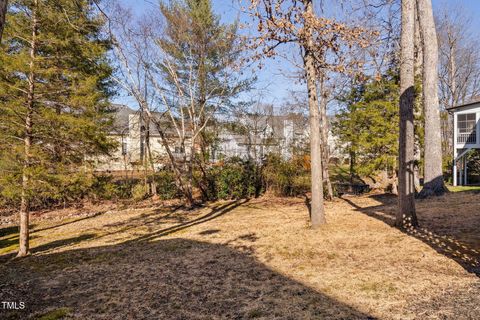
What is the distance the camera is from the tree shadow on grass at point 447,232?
3.67 meters

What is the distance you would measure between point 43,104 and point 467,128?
735 inches

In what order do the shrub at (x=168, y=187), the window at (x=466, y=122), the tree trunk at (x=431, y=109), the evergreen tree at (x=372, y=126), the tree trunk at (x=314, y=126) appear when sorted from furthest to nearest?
the window at (x=466, y=122) < the shrub at (x=168, y=187) < the evergreen tree at (x=372, y=126) < the tree trunk at (x=431, y=109) < the tree trunk at (x=314, y=126)

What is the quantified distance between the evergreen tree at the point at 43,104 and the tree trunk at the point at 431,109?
9.41m

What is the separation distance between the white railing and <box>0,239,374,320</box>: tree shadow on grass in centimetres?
1581

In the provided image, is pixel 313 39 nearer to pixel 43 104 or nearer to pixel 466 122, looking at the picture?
pixel 43 104

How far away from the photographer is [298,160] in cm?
1238

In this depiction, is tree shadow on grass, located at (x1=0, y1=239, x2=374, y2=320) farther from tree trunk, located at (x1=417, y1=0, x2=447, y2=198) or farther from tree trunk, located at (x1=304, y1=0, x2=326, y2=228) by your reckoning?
tree trunk, located at (x1=417, y1=0, x2=447, y2=198)

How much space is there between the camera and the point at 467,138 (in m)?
15.0

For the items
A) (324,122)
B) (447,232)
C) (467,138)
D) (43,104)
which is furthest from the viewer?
(467,138)

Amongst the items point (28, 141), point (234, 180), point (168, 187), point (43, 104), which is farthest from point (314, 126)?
point (168, 187)

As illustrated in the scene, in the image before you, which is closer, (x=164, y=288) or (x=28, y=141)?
(x=164, y=288)

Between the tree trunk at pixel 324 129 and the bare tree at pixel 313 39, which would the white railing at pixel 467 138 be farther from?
the bare tree at pixel 313 39

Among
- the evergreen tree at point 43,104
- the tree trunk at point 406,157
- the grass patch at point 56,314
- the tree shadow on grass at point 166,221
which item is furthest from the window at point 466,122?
the grass patch at point 56,314

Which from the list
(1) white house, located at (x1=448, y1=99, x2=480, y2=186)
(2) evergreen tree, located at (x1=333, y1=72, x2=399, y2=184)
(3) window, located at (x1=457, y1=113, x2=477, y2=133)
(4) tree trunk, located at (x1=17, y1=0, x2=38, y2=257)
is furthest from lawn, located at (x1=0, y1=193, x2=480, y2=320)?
(3) window, located at (x1=457, y1=113, x2=477, y2=133)
